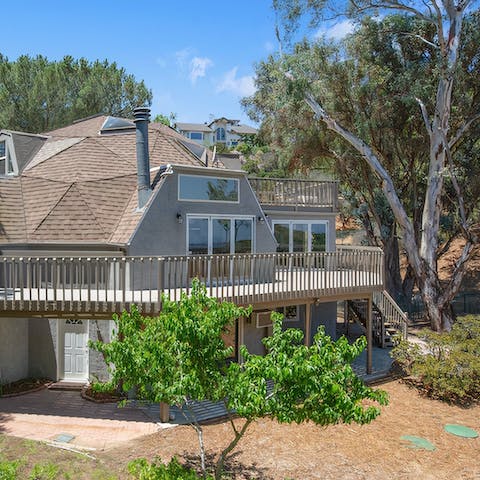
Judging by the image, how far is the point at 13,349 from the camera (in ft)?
44.0

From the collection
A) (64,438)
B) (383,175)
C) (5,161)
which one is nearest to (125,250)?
(64,438)

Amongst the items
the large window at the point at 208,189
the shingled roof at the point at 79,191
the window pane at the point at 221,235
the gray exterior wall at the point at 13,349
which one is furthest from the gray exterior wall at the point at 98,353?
the large window at the point at 208,189

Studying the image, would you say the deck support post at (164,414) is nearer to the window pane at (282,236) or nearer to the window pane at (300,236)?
the window pane at (282,236)

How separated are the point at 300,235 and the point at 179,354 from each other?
12.4 meters

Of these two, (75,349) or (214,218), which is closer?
(75,349)

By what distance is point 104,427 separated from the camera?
34.8 ft

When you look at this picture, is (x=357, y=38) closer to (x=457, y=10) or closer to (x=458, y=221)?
(x=457, y=10)

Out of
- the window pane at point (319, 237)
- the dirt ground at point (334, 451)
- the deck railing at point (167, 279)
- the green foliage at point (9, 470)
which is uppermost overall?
the window pane at point (319, 237)

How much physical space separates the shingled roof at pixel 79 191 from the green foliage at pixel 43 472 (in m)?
6.28

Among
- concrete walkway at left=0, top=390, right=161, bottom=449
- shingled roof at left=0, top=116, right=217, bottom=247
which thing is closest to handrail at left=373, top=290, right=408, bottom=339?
shingled roof at left=0, top=116, right=217, bottom=247

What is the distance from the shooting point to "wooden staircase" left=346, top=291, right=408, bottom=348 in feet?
61.8

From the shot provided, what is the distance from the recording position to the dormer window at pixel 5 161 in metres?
16.9

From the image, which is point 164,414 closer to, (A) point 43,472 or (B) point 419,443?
(A) point 43,472

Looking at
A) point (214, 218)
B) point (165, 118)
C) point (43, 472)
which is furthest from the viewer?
point (165, 118)
